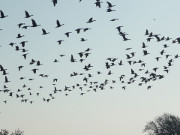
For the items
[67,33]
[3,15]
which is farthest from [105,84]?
[3,15]

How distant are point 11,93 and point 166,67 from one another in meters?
15.4

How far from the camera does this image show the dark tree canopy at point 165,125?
8981 cm

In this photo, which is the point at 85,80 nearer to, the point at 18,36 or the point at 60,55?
the point at 60,55

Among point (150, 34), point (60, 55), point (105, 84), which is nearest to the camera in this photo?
point (150, 34)

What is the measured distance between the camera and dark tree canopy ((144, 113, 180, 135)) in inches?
3536

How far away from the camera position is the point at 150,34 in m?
30.2

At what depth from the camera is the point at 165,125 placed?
303ft

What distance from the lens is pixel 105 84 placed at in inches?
1443

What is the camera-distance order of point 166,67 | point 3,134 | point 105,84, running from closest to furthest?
point 166,67 < point 105,84 < point 3,134

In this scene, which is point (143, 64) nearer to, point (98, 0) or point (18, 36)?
point (98, 0)

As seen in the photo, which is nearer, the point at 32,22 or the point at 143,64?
the point at 32,22

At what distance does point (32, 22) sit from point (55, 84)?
12.8 meters

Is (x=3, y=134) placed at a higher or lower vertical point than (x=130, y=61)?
higher

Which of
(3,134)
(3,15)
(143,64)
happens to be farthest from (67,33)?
(3,134)
